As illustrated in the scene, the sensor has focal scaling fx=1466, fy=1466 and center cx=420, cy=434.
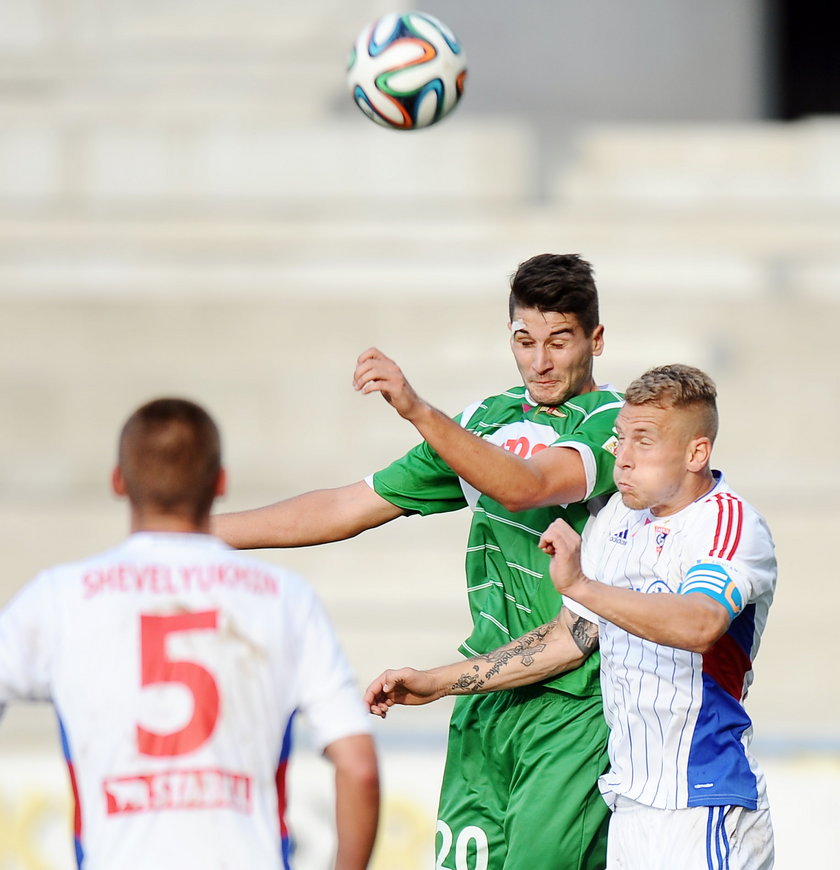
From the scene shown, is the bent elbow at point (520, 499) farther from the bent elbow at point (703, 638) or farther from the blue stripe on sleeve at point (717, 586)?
the bent elbow at point (703, 638)

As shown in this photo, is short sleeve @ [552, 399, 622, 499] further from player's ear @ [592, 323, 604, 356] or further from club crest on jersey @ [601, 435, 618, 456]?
player's ear @ [592, 323, 604, 356]

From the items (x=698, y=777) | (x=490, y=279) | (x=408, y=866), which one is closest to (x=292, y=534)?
(x=698, y=777)

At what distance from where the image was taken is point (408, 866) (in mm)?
5988

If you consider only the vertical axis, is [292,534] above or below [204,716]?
above

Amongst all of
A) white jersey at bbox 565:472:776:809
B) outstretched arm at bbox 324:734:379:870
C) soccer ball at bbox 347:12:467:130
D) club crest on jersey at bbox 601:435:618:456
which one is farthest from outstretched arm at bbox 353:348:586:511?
soccer ball at bbox 347:12:467:130

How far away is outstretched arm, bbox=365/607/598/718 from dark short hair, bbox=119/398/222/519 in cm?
140

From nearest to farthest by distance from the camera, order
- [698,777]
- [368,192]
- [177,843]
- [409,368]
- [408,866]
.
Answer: [177,843] → [698,777] → [408,866] → [409,368] → [368,192]

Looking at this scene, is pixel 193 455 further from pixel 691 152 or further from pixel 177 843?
pixel 691 152

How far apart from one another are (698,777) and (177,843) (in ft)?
4.57

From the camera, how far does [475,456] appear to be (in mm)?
3680

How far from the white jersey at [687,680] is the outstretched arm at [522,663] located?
323mm

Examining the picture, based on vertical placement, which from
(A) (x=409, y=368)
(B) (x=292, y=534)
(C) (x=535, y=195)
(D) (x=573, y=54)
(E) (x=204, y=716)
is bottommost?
(E) (x=204, y=716)

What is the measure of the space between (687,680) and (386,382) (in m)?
1.02

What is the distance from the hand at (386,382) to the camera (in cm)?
357
